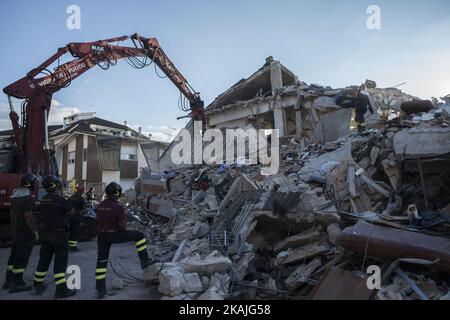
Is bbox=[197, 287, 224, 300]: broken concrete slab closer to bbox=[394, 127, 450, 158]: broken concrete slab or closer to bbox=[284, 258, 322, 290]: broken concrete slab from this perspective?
bbox=[284, 258, 322, 290]: broken concrete slab

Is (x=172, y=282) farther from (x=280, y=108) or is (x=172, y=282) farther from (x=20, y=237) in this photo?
(x=280, y=108)

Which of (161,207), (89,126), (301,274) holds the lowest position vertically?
(301,274)

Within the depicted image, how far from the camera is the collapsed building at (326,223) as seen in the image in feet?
13.0

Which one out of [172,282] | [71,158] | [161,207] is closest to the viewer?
[172,282]

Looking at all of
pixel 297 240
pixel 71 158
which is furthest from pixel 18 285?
pixel 71 158

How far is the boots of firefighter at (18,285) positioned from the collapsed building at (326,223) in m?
1.86

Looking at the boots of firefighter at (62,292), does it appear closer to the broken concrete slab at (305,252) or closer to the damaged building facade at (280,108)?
the broken concrete slab at (305,252)

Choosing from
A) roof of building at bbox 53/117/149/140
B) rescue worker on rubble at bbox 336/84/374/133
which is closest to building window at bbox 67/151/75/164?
roof of building at bbox 53/117/149/140

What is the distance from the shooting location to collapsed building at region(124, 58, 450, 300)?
3949 mm

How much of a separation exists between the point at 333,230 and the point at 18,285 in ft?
15.9

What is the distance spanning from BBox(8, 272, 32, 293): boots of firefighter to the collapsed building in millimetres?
1859

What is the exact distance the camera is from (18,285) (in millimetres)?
4938

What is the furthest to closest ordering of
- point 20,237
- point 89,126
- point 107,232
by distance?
1. point 89,126
2. point 20,237
3. point 107,232
